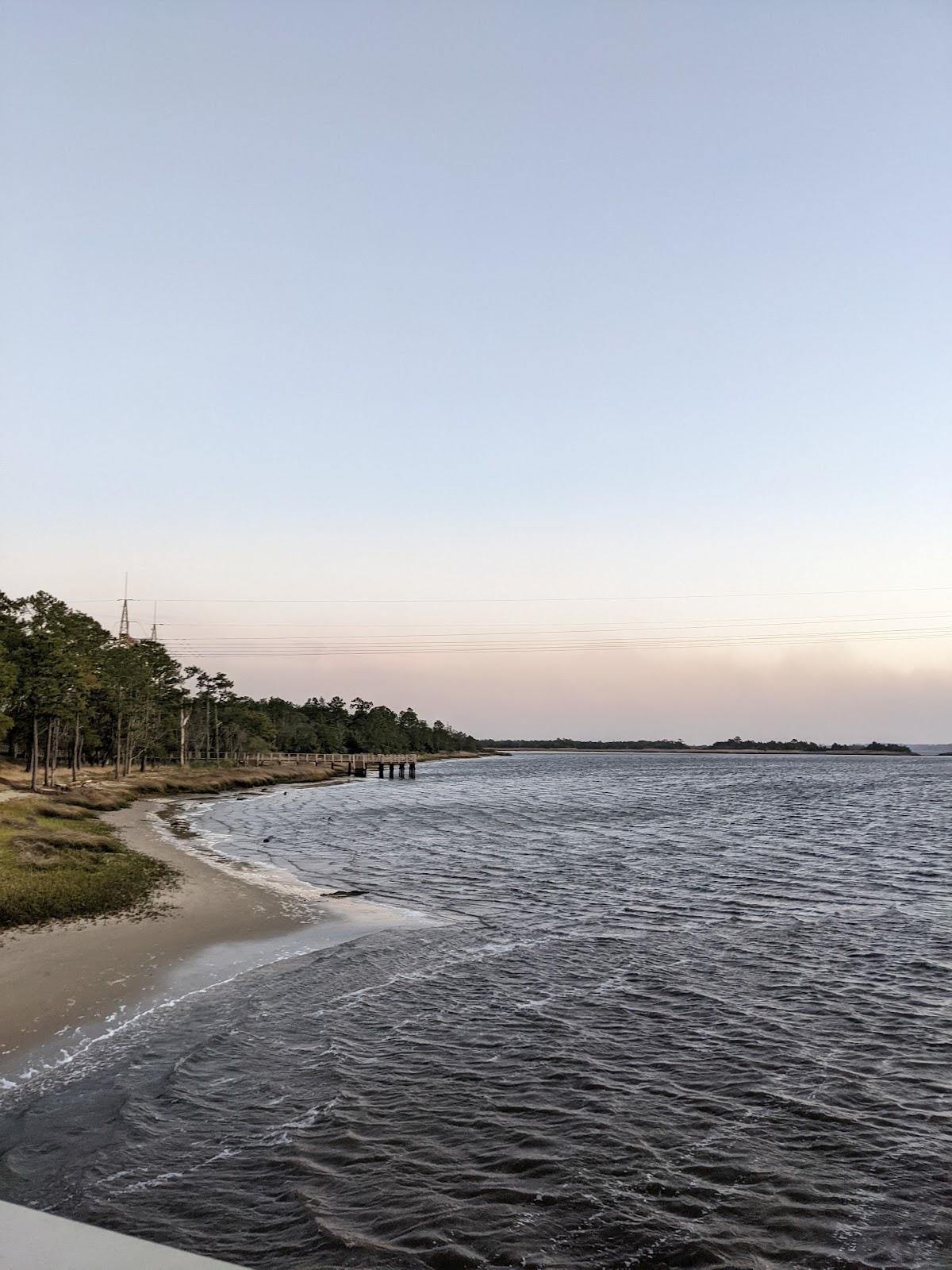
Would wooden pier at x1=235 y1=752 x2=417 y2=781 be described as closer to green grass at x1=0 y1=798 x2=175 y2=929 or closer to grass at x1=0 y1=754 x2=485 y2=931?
grass at x1=0 y1=754 x2=485 y2=931

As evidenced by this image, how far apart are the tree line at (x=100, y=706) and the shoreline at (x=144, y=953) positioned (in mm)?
36330

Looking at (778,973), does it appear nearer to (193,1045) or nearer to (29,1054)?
(193,1045)

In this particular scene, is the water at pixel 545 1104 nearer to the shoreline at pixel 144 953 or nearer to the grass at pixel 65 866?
the shoreline at pixel 144 953

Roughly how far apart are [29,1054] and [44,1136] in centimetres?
297

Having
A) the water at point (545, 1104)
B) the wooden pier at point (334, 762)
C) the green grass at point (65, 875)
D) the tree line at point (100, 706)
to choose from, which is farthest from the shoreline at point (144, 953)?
the wooden pier at point (334, 762)

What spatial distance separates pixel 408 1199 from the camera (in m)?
→ 8.88

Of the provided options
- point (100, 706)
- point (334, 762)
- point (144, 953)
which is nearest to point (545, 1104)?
point (144, 953)

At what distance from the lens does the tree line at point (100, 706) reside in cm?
5944

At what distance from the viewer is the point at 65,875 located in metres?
25.0

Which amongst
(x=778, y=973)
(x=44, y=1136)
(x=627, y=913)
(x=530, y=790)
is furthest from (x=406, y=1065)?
(x=530, y=790)

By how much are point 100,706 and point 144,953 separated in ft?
251

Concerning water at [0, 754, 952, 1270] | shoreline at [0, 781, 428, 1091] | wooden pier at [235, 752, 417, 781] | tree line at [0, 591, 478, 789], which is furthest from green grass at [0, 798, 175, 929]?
wooden pier at [235, 752, 417, 781]

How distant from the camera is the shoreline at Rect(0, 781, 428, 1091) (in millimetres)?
13672

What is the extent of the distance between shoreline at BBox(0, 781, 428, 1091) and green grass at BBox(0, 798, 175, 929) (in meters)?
0.70
